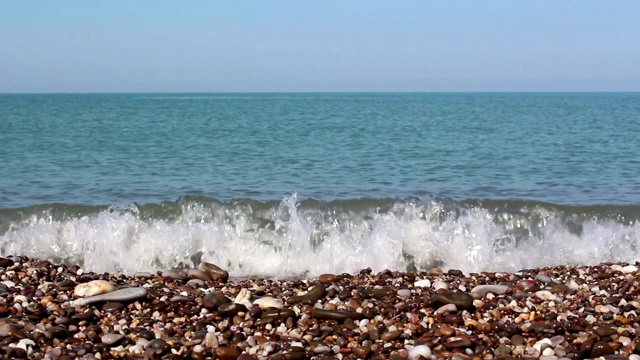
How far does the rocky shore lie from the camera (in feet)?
21.0

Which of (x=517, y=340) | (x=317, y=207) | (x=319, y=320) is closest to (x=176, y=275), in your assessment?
(x=319, y=320)

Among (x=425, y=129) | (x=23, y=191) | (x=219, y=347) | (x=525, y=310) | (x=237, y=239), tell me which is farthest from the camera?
(x=425, y=129)

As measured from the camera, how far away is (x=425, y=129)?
3644 cm

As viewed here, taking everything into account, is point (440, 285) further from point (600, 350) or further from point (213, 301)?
point (213, 301)

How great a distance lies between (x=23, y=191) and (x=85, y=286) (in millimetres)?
8157

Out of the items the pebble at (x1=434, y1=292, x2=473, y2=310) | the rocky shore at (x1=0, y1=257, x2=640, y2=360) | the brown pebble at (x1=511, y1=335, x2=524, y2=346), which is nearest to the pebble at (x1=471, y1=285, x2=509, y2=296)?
the rocky shore at (x1=0, y1=257, x2=640, y2=360)

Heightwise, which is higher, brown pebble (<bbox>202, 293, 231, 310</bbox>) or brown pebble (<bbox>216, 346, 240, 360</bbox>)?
brown pebble (<bbox>202, 293, 231, 310</bbox>)

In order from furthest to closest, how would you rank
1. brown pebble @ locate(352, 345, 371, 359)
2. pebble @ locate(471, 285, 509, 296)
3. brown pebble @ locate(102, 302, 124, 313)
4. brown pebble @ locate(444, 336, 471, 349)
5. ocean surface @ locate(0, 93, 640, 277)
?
Answer: ocean surface @ locate(0, 93, 640, 277) → pebble @ locate(471, 285, 509, 296) → brown pebble @ locate(102, 302, 124, 313) → brown pebble @ locate(444, 336, 471, 349) → brown pebble @ locate(352, 345, 371, 359)

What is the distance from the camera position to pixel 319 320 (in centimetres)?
713

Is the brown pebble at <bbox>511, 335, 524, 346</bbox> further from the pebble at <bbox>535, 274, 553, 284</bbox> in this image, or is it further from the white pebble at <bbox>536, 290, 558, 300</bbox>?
the pebble at <bbox>535, 274, 553, 284</bbox>

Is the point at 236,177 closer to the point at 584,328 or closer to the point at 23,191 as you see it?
the point at 23,191

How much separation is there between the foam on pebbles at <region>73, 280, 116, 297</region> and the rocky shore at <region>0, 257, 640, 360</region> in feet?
0.05

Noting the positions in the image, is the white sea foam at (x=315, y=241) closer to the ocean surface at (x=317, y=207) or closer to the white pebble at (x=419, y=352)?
the ocean surface at (x=317, y=207)

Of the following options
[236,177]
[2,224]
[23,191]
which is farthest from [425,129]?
[2,224]
